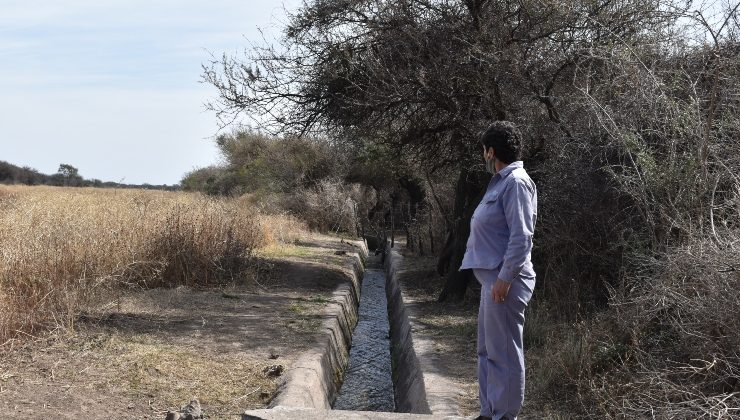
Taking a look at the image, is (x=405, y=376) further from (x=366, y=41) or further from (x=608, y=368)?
(x=366, y=41)

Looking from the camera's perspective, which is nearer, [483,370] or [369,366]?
[483,370]

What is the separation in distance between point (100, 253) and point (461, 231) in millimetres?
6285

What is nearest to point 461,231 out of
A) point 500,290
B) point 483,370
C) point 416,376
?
point 416,376

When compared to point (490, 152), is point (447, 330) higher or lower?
lower

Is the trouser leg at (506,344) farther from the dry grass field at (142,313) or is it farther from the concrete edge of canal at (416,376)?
the dry grass field at (142,313)

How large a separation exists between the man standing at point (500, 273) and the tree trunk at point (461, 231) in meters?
7.40

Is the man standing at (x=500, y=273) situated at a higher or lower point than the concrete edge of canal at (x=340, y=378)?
higher

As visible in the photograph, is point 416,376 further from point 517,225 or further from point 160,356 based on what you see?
point 517,225

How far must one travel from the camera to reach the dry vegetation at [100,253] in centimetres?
855

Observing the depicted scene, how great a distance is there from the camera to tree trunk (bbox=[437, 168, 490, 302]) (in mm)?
13312

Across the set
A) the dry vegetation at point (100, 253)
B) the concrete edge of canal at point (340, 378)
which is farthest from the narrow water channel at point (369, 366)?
the dry vegetation at point (100, 253)

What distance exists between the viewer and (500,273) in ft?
16.9

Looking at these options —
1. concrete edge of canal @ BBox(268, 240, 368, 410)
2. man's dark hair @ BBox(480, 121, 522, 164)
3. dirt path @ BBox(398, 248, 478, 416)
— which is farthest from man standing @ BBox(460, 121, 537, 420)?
concrete edge of canal @ BBox(268, 240, 368, 410)

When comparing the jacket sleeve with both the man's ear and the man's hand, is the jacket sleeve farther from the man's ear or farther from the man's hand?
the man's ear
